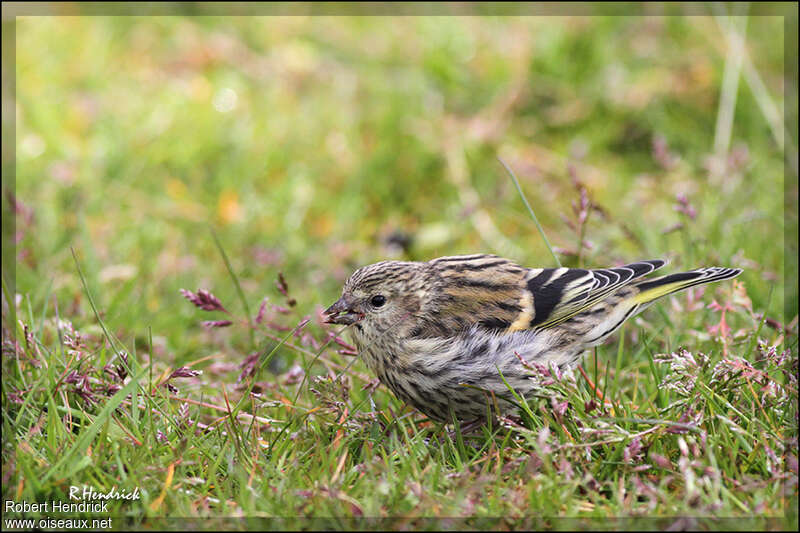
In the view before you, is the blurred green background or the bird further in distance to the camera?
the blurred green background

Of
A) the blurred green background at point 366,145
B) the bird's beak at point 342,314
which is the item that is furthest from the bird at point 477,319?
the blurred green background at point 366,145

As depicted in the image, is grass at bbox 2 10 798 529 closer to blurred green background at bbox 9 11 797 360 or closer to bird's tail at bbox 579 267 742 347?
blurred green background at bbox 9 11 797 360

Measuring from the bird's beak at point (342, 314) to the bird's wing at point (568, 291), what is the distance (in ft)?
2.55

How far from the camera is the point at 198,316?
515 centimetres

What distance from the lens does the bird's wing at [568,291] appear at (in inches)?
157

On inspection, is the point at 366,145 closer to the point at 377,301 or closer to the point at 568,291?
the point at 377,301

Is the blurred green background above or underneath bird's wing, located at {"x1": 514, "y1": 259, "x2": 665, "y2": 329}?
above

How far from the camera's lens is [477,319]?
3.92m

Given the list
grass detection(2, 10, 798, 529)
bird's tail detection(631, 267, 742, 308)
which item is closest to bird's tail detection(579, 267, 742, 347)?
bird's tail detection(631, 267, 742, 308)

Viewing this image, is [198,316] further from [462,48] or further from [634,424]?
[462,48]

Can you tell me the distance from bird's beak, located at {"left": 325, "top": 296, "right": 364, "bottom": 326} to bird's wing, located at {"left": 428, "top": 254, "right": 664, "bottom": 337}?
0.30 metres

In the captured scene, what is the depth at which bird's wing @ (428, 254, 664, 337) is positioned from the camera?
3918 mm

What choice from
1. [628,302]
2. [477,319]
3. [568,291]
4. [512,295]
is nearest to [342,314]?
[477,319]

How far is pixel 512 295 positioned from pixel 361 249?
8.23ft
